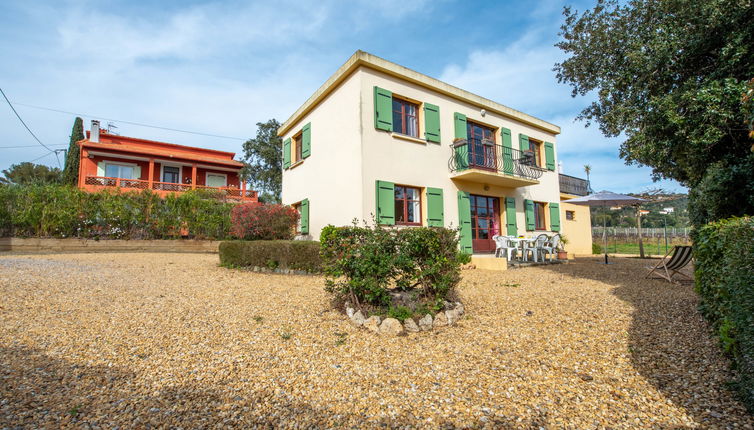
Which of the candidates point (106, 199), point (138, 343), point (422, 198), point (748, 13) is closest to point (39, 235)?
point (106, 199)

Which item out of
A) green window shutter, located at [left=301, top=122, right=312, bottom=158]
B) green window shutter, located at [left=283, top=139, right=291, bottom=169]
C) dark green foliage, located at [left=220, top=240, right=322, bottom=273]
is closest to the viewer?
dark green foliage, located at [left=220, top=240, right=322, bottom=273]

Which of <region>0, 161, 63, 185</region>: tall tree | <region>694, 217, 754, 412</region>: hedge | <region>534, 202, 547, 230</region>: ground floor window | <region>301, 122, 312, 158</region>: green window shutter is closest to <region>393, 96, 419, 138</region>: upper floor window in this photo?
<region>301, 122, 312, 158</region>: green window shutter

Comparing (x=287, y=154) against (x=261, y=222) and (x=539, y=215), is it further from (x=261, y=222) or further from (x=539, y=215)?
(x=539, y=215)

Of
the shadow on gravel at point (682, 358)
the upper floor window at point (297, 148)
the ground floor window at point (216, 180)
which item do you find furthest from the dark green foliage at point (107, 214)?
the shadow on gravel at point (682, 358)

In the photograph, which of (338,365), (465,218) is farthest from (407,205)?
(338,365)

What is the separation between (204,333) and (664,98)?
289 inches

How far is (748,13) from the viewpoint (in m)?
4.94

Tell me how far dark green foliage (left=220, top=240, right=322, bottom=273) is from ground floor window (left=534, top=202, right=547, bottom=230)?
9.44 m

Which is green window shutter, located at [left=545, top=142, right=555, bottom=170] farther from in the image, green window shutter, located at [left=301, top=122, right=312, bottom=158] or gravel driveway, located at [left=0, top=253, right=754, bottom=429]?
gravel driveway, located at [left=0, top=253, right=754, bottom=429]

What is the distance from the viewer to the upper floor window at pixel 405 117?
9.99 meters

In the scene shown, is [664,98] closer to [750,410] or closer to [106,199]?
[750,410]

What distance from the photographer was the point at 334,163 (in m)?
10.1

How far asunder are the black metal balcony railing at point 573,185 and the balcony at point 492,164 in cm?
578

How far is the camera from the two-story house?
9180mm
